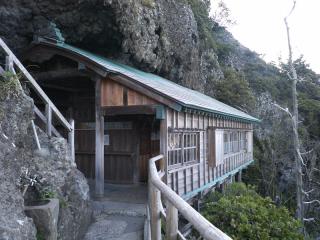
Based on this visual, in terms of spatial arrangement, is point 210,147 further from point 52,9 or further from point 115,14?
point 52,9

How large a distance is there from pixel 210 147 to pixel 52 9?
717 cm

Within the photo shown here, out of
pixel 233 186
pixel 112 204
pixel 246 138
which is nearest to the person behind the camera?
pixel 112 204

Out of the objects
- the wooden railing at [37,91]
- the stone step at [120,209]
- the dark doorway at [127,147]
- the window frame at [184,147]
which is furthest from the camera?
the dark doorway at [127,147]

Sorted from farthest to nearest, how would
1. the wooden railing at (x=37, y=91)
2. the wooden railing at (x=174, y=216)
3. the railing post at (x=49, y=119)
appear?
1. the railing post at (x=49, y=119)
2. the wooden railing at (x=37, y=91)
3. the wooden railing at (x=174, y=216)

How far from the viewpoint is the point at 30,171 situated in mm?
5734

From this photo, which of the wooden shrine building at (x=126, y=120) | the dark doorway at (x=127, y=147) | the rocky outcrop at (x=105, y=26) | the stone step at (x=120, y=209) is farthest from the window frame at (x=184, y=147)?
the rocky outcrop at (x=105, y=26)

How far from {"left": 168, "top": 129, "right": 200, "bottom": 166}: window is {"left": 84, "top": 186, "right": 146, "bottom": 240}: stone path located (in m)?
1.50

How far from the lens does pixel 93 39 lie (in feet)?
40.8

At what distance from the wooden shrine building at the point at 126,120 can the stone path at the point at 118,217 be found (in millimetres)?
759

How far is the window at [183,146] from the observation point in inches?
367

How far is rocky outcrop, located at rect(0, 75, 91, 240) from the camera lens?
443 cm

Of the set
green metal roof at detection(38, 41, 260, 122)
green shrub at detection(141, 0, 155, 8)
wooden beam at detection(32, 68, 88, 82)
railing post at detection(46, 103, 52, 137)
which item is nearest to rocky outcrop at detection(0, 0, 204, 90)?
green shrub at detection(141, 0, 155, 8)

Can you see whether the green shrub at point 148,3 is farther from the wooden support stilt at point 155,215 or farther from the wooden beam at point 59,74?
the wooden support stilt at point 155,215

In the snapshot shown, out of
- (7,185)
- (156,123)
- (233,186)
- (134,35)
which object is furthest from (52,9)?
(233,186)
